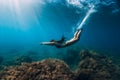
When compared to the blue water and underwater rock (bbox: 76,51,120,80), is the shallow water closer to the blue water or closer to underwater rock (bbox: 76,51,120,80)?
the blue water

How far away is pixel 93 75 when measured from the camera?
9.93m

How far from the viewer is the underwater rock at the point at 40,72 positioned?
8.51 metres

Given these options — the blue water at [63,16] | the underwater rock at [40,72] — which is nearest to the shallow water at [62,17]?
the blue water at [63,16]

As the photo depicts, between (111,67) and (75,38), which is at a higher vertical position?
(111,67)

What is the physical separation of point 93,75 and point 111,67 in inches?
110

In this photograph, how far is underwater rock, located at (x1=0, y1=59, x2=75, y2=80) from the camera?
851 centimetres

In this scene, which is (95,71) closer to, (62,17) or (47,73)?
(47,73)

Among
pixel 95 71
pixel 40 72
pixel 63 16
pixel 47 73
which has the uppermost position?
pixel 63 16

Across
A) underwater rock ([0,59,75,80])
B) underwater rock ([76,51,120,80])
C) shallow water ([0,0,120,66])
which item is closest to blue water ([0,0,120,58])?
shallow water ([0,0,120,66])

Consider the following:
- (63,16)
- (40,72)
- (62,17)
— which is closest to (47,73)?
(40,72)

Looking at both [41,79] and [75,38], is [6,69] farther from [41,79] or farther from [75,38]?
[75,38]

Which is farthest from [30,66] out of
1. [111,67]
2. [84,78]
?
[111,67]

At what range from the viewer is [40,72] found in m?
8.75

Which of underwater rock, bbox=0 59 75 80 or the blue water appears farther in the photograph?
the blue water
